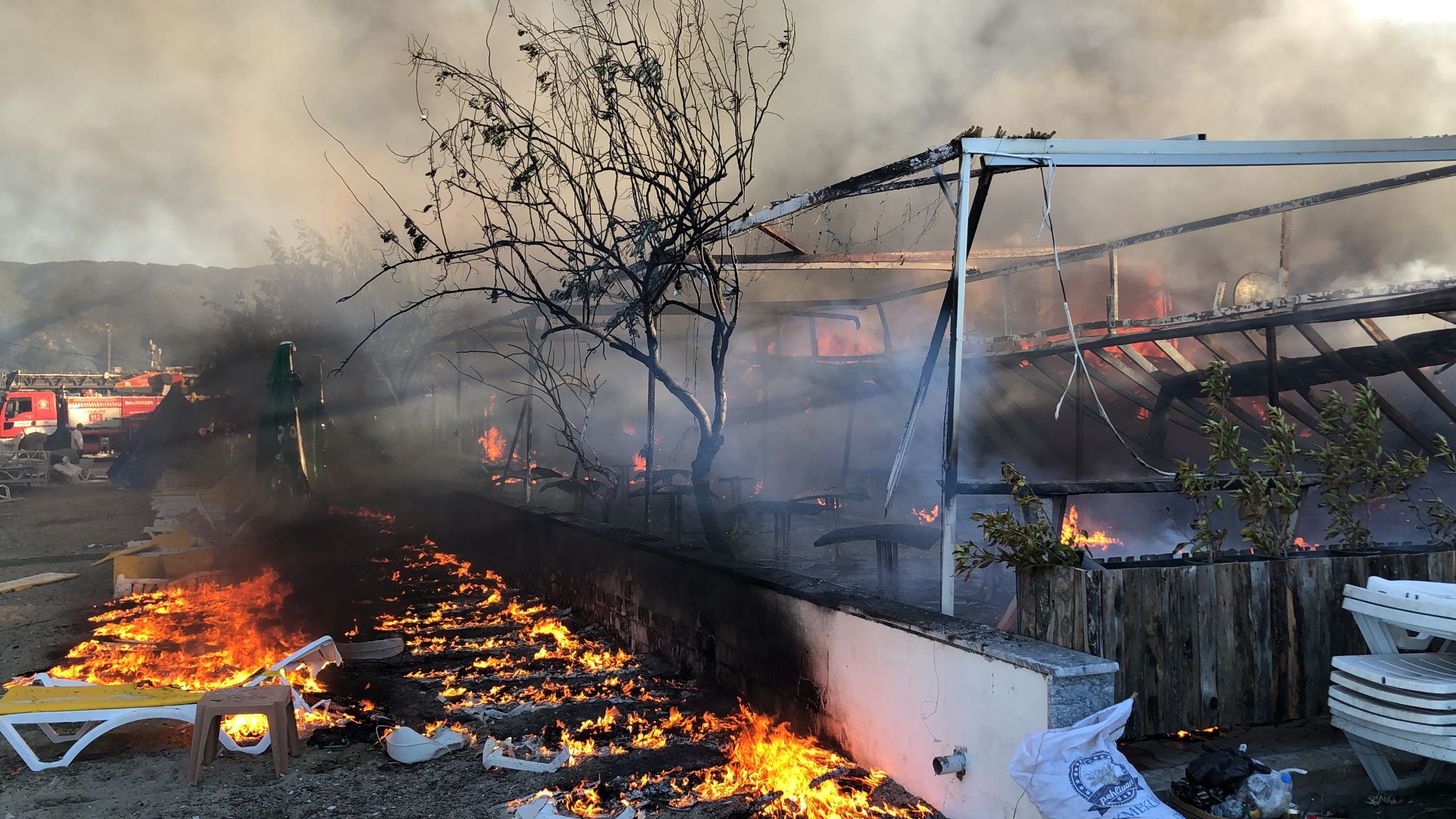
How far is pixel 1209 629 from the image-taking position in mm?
4027

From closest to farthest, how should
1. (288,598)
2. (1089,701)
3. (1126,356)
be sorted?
(1089,701) → (1126,356) → (288,598)

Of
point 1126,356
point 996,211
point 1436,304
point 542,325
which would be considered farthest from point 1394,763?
point 996,211

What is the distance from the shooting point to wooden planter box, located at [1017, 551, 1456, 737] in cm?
386

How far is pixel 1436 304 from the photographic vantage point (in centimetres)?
532

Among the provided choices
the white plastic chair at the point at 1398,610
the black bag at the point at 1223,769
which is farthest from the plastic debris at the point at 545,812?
the white plastic chair at the point at 1398,610

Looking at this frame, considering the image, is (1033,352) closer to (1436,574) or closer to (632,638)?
(1436,574)

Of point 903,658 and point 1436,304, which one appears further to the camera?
point 1436,304

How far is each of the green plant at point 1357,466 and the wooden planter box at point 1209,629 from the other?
0.39 metres

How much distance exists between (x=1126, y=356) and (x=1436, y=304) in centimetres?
293

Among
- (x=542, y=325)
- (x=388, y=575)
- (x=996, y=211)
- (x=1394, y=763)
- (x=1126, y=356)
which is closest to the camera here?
(x=1394, y=763)

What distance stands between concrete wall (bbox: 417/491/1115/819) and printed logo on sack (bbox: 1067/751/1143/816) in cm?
22

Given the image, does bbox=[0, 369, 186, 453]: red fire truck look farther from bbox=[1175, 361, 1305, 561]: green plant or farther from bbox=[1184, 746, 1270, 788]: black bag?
bbox=[1184, 746, 1270, 788]: black bag

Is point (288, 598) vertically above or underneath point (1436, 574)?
underneath

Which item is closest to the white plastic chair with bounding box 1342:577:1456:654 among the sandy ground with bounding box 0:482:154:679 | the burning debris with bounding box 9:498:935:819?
the burning debris with bounding box 9:498:935:819
